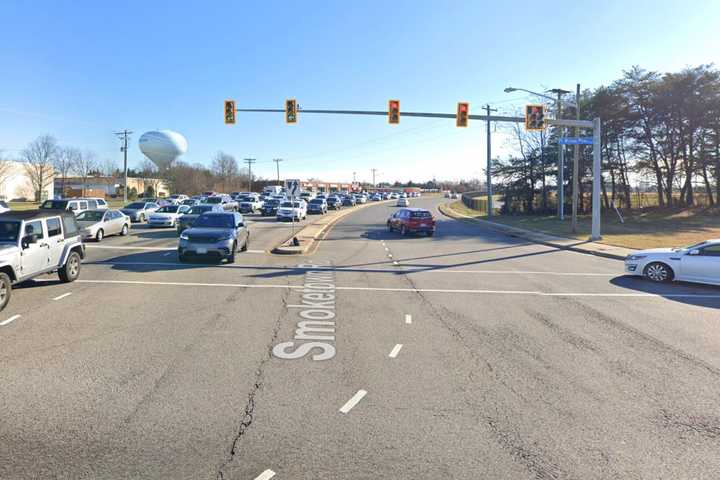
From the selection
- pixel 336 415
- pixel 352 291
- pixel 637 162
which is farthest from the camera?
pixel 637 162

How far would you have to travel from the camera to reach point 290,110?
23.3 meters

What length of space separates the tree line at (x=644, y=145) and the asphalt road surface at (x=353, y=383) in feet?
127

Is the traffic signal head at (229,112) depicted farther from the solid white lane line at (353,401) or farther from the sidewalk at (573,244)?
the solid white lane line at (353,401)

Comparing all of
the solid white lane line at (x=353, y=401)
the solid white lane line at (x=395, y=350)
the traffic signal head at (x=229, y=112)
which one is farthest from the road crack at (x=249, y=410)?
the traffic signal head at (x=229, y=112)

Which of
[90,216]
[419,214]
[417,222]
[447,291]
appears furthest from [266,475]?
[419,214]

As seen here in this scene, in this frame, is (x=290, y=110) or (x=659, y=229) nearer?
(x=290, y=110)

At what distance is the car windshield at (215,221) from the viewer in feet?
55.3

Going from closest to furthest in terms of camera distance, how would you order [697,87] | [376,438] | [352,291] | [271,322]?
1. [376,438]
2. [271,322]
3. [352,291]
4. [697,87]

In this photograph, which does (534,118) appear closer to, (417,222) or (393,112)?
(393,112)

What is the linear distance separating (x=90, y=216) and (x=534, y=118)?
20547mm

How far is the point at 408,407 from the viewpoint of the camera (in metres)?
5.09

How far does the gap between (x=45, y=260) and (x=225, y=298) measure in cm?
401

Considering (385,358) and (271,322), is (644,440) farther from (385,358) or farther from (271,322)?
(271,322)

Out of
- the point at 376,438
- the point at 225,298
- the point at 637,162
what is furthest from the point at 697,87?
the point at 376,438
